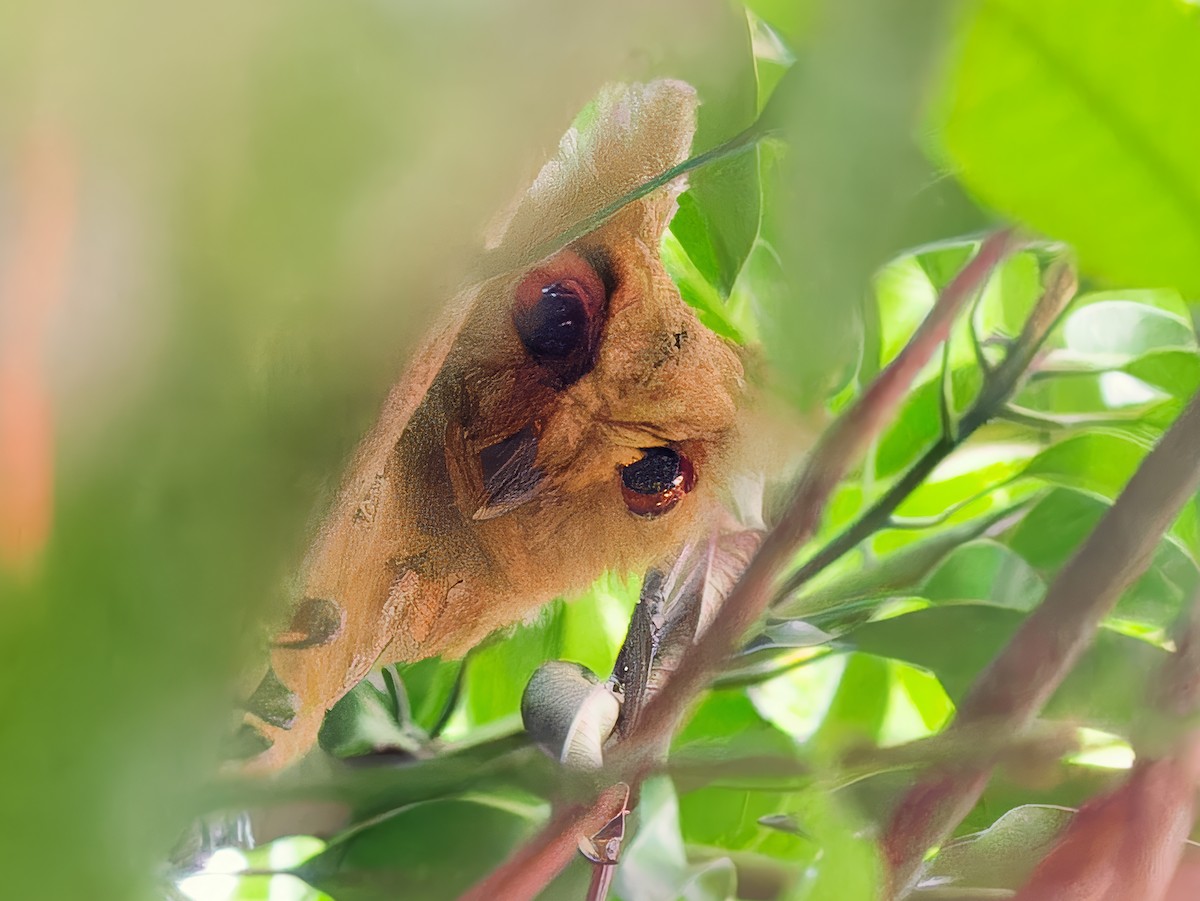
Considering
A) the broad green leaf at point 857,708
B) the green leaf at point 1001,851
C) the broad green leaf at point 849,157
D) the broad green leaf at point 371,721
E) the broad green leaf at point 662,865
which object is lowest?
the green leaf at point 1001,851

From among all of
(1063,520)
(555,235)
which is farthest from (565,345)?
(1063,520)

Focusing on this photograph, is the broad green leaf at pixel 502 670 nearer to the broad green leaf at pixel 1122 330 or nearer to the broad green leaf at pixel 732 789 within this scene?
the broad green leaf at pixel 732 789

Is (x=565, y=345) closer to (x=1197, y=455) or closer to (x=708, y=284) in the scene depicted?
(x=708, y=284)

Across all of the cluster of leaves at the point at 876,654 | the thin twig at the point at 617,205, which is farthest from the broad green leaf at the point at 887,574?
the thin twig at the point at 617,205

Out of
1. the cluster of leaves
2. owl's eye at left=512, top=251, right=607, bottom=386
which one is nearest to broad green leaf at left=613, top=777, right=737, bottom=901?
the cluster of leaves

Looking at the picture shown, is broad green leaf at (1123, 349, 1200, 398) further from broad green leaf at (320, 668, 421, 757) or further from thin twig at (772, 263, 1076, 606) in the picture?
broad green leaf at (320, 668, 421, 757)

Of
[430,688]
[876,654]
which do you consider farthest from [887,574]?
[430,688]
